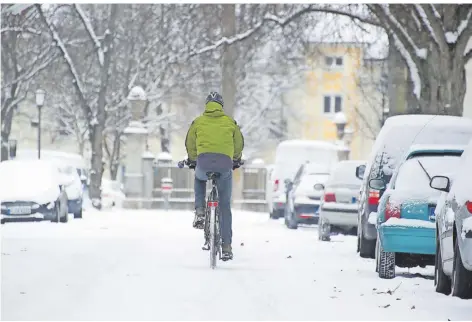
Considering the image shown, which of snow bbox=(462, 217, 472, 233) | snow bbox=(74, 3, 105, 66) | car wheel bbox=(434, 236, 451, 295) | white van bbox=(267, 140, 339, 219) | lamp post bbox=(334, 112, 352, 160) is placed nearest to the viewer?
snow bbox=(462, 217, 472, 233)

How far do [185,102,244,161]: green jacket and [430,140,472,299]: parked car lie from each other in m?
2.63

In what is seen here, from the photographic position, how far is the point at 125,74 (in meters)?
50.7

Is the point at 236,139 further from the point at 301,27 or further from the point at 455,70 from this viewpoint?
the point at 301,27

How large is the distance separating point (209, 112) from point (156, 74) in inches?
1637

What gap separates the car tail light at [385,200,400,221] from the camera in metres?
12.7

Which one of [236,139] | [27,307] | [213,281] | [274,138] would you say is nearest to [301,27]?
[236,139]

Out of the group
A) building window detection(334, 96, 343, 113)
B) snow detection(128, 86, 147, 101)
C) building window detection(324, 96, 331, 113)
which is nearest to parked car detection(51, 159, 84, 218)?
snow detection(128, 86, 147, 101)

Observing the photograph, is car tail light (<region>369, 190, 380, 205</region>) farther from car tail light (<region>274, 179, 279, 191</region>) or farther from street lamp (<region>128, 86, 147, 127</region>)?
street lamp (<region>128, 86, 147, 127</region>)

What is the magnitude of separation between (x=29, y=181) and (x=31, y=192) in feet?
2.16

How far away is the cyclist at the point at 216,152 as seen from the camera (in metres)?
13.4

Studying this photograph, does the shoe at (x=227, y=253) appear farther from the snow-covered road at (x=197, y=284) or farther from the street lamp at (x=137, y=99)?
the street lamp at (x=137, y=99)

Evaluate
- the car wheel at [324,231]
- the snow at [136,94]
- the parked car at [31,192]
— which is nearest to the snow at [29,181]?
the parked car at [31,192]

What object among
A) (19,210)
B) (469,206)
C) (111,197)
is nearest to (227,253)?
(469,206)

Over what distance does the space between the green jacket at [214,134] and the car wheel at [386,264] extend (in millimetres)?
1923
